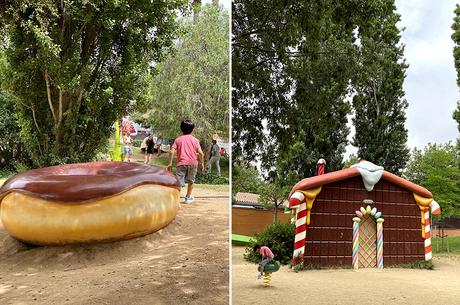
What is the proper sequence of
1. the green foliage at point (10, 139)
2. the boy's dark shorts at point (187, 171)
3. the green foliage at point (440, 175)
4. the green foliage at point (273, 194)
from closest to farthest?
the boy's dark shorts at point (187, 171) → the green foliage at point (10, 139) → the green foliage at point (273, 194) → the green foliage at point (440, 175)

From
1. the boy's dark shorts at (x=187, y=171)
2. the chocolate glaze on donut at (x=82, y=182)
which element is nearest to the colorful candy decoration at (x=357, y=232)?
the boy's dark shorts at (x=187, y=171)

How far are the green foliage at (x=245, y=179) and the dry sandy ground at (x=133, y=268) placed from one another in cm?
192

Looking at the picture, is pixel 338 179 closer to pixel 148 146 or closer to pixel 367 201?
pixel 367 201

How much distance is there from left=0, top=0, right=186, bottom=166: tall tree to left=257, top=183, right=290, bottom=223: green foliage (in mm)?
3328

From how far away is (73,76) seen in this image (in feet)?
17.3

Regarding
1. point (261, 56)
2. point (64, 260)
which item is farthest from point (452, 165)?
point (64, 260)

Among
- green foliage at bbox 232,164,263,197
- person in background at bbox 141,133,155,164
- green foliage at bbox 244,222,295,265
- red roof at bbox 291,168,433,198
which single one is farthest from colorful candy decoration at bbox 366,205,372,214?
person in background at bbox 141,133,155,164

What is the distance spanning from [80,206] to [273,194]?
525cm

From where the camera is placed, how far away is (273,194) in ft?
28.3

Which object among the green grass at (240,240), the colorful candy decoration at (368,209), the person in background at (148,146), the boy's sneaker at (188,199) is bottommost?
the green grass at (240,240)

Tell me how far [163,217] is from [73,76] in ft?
7.08

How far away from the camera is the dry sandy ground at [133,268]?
9.60ft

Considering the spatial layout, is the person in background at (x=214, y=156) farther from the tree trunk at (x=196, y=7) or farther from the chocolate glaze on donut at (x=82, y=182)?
the tree trunk at (x=196, y=7)

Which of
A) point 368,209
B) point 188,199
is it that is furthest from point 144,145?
point 368,209
